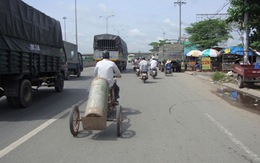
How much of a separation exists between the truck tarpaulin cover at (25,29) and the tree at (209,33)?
111 feet

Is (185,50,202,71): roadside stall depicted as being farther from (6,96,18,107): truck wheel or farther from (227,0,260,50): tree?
(6,96,18,107): truck wheel

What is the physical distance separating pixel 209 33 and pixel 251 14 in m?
28.9

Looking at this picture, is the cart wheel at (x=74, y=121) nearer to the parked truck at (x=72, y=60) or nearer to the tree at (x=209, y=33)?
the parked truck at (x=72, y=60)

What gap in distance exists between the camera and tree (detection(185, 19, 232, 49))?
44656 millimetres

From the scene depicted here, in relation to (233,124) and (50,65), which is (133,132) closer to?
(233,124)

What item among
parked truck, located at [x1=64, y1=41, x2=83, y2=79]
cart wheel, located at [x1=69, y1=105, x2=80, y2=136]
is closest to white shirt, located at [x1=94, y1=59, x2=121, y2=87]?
cart wheel, located at [x1=69, y1=105, x2=80, y2=136]

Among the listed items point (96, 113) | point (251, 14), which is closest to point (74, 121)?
point (96, 113)

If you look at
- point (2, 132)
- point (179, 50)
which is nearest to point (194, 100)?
point (2, 132)

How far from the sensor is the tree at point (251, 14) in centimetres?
1750

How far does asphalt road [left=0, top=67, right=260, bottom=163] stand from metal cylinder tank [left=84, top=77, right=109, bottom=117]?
544mm

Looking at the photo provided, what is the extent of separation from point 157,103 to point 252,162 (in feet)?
21.1

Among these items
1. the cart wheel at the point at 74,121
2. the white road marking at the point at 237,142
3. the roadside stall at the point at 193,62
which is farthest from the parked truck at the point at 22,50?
the roadside stall at the point at 193,62

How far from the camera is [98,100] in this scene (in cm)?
640

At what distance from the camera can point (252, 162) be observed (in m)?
4.99
